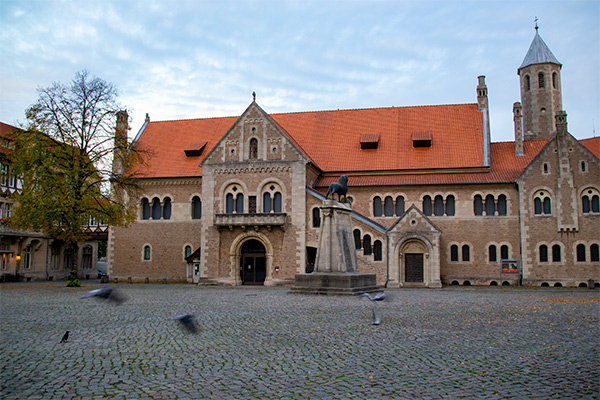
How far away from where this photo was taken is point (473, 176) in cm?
4031

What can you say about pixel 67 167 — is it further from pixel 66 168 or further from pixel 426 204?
pixel 426 204

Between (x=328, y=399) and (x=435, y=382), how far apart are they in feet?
6.29

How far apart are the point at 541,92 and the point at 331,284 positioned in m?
37.4

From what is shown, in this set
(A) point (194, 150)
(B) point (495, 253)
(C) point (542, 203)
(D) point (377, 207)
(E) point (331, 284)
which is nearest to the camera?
(E) point (331, 284)

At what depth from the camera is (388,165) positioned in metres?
42.3

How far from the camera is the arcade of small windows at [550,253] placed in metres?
37.7

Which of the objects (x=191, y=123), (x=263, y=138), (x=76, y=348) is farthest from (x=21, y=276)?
(x=76, y=348)

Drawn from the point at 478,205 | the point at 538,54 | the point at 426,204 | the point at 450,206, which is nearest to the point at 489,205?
the point at 478,205

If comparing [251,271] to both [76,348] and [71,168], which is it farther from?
[76,348]

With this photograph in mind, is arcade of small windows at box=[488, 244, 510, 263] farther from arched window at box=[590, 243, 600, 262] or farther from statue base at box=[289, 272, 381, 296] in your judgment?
statue base at box=[289, 272, 381, 296]

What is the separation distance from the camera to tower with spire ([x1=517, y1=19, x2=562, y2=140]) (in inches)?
2036

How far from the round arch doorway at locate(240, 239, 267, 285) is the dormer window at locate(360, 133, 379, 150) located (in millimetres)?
11628

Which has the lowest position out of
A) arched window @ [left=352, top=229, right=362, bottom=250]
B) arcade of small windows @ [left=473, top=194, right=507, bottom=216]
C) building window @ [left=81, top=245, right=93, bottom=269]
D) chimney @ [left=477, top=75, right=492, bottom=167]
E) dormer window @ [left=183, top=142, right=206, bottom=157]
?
building window @ [left=81, top=245, right=93, bottom=269]

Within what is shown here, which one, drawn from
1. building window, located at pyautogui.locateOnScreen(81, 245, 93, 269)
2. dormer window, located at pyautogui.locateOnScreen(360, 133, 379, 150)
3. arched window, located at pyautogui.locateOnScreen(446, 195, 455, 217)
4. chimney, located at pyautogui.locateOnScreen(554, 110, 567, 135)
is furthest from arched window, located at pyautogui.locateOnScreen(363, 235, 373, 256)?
building window, located at pyautogui.locateOnScreen(81, 245, 93, 269)
